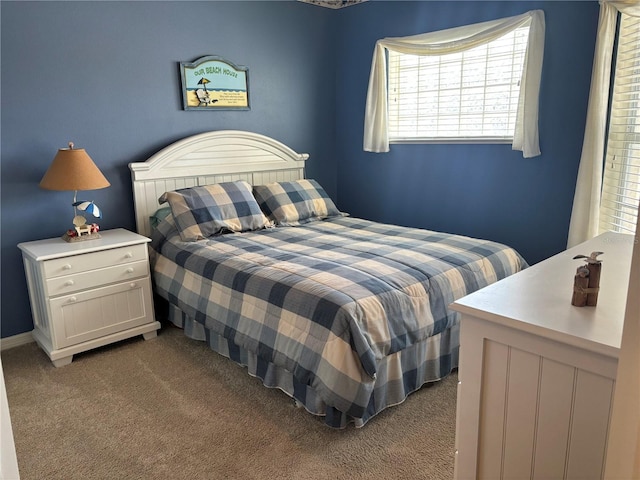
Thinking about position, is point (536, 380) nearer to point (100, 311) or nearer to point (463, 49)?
point (100, 311)

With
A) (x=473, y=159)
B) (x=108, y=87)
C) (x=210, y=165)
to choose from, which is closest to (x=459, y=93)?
(x=473, y=159)

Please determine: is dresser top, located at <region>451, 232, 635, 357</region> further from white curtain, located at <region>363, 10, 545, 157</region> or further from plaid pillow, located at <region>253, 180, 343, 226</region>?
plaid pillow, located at <region>253, 180, 343, 226</region>

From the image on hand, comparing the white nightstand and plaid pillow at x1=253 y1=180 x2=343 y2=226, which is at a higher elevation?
plaid pillow at x1=253 y1=180 x2=343 y2=226

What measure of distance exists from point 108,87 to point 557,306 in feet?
9.78

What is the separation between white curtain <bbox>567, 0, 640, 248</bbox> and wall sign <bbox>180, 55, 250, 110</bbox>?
95.9 inches

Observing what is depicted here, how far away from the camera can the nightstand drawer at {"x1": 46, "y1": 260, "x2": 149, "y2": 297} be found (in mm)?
2580

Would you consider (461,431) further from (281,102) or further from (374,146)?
(281,102)

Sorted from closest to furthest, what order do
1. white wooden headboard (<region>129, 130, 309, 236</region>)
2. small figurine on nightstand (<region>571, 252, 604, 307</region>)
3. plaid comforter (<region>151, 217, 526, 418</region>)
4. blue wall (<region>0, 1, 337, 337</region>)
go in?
1. small figurine on nightstand (<region>571, 252, 604, 307</region>)
2. plaid comforter (<region>151, 217, 526, 418</region>)
3. blue wall (<region>0, 1, 337, 337</region>)
4. white wooden headboard (<region>129, 130, 309, 236</region>)

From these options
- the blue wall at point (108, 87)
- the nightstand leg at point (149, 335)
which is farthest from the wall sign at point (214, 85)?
the nightstand leg at point (149, 335)

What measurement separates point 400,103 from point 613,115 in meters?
1.69

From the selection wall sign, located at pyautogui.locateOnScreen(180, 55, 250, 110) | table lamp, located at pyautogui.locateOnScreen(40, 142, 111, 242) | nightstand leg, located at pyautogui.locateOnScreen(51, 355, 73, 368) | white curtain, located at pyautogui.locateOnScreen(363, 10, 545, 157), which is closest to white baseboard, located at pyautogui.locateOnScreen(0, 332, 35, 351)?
nightstand leg, located at pyautogui.locateOnScreen(51, 355, 73, 368)

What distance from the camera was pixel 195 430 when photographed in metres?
2.06

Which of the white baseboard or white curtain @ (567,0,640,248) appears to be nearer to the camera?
white curtain @ (567,0,640,248)

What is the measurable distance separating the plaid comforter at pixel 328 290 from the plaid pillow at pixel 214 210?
0.29 feet
